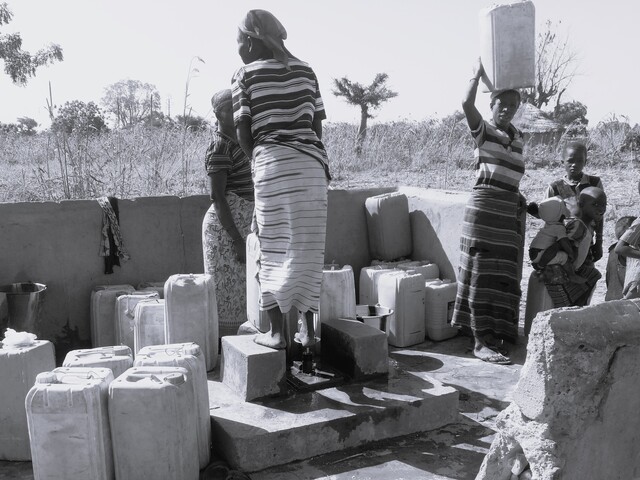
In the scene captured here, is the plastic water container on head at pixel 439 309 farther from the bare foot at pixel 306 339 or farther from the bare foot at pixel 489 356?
the bare foot at pixel 306 339

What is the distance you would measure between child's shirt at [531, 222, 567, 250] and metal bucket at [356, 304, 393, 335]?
3.91ft

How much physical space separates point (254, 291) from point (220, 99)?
4.46 feet

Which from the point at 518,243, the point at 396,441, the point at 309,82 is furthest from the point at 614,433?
the point at 518,243

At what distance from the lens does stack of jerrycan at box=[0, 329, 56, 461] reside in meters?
3.13

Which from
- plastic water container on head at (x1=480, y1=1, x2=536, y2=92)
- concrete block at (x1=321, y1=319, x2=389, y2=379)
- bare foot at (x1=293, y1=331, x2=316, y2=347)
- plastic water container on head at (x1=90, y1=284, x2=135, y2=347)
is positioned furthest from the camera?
plastic water container on head at (x1=90, y1=284, x2=135, y2=347)

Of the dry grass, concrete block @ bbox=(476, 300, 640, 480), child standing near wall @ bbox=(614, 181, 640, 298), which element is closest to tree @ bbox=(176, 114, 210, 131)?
the dry grass

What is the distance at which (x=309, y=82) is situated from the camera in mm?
3330

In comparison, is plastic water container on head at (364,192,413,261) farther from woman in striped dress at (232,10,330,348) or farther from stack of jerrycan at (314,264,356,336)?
woman in striped dress at (232,10,330,348)

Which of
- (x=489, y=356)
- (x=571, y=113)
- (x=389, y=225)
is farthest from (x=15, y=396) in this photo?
(x=571, y=113)

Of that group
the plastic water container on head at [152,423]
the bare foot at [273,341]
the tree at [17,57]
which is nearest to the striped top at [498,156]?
the bare foot at [273,341]

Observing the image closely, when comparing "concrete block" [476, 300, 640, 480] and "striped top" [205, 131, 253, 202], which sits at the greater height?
"striped top" [205, 131, 253, 202]

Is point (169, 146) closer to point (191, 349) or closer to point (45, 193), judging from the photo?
point (45, 193)

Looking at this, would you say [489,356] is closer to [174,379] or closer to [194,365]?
[194,365]

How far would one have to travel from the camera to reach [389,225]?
5.71m
